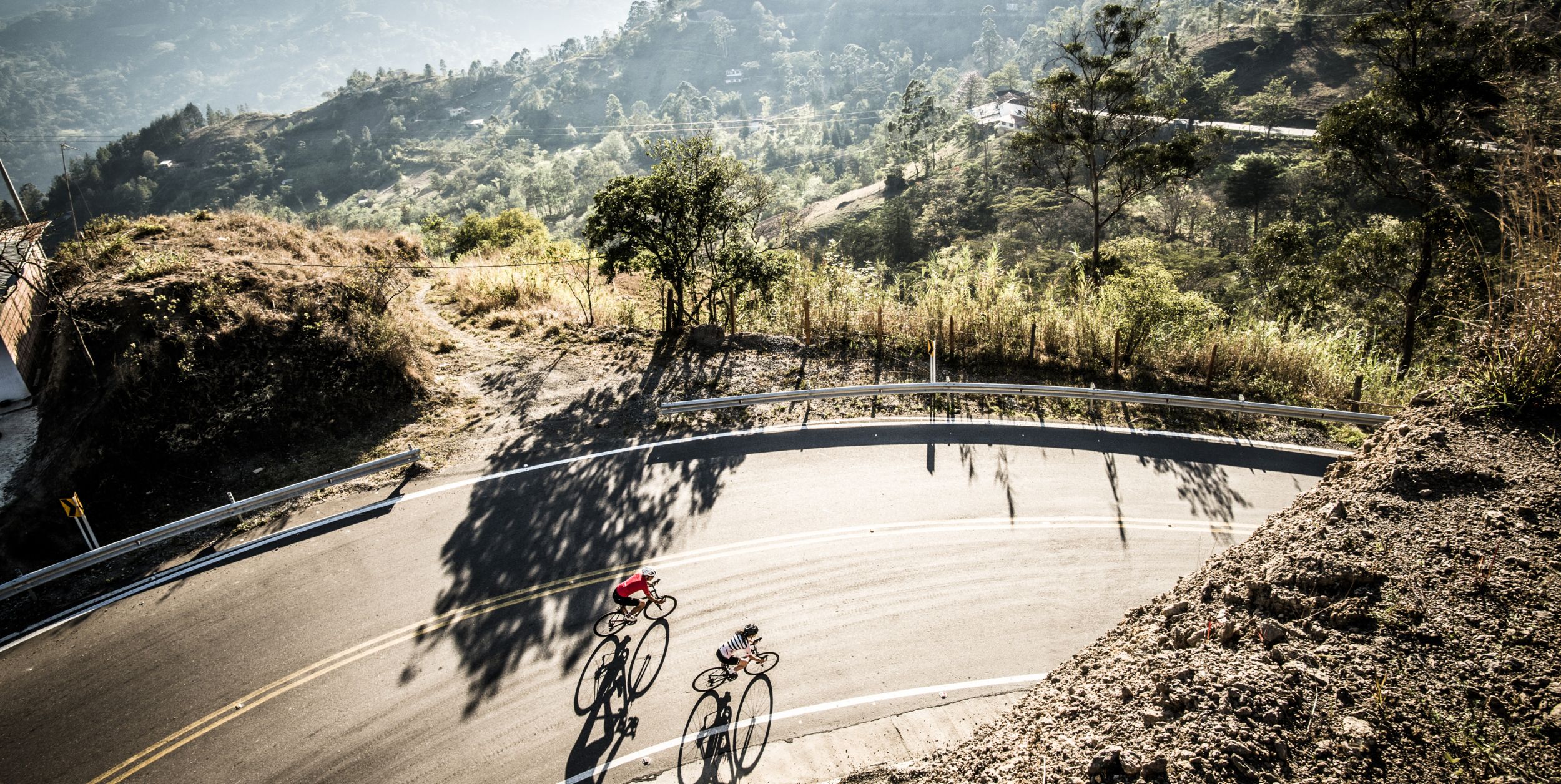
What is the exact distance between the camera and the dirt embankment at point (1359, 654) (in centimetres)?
475

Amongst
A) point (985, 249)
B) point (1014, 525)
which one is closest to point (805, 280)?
point (1014, 525)

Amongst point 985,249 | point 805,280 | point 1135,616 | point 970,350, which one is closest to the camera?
point 1135,616

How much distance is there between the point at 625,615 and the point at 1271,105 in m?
78.2

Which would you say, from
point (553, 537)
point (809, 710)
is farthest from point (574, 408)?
point (809, 710)

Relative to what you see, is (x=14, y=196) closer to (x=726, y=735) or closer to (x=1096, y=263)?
(x=726, y=735)

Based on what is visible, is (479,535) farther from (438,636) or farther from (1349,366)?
(1349,366)

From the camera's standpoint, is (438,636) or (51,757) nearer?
(51,757)

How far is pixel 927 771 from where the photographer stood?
725 centimetres

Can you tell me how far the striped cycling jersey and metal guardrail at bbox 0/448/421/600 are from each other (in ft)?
29.0

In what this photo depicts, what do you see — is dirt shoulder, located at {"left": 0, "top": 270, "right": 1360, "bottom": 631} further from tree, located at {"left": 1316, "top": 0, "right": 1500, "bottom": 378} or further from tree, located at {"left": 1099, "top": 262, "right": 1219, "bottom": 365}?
tree, located at {"left": 1316, "top": 0, "right": 1500, "bottom": 378}

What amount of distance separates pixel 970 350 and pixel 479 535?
43.9ft

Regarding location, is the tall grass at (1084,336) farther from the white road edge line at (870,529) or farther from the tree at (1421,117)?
the white road edge line at (870,529)

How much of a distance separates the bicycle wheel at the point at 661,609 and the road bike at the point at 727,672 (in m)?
1.30

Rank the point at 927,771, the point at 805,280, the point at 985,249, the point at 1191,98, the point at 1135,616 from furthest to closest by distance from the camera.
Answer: the point at 1191,98, the point at 985,249, the point at 805,280, the point at 1135,616, the point at 927,771
